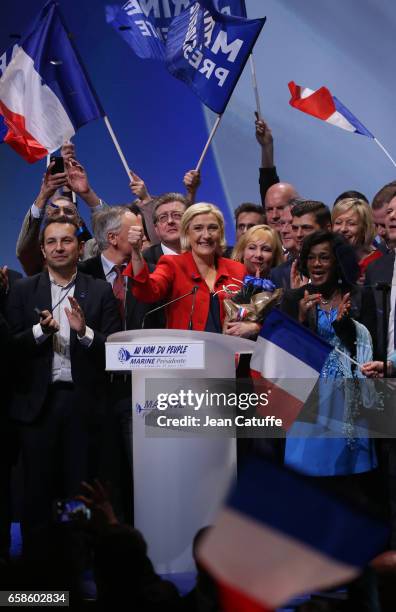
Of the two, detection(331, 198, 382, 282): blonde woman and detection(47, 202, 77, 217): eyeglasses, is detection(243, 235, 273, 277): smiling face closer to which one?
detection(331, 198, 382, 282): blonde woman

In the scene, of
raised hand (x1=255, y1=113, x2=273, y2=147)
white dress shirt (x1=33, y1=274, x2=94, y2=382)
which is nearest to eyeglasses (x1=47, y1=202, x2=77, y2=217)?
white dress shirt (x1=33, y1=274, x2=94, y2=382)

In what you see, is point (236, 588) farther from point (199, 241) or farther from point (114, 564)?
point (199, 241)

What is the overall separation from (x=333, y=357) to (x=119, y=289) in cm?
149

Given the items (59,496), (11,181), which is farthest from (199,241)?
(11,181)

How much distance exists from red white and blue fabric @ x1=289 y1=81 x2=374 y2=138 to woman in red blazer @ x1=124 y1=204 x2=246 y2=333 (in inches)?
71.3

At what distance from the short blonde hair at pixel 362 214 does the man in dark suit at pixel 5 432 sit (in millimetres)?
1791

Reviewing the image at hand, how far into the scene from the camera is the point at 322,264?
4172mm

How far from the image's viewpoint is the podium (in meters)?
3.70

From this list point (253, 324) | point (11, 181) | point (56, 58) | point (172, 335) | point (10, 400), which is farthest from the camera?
point (11, 181)

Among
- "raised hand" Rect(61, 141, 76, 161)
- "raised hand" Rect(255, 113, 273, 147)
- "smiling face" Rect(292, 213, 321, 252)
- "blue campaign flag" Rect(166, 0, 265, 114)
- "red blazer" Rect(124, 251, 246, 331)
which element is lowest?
"red blazer" Rect(124, 251, 246, 331)

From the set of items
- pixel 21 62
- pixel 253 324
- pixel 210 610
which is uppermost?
pixel 21 62

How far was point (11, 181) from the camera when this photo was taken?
23.3ft

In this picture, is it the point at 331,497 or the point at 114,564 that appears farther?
the point at 114,564

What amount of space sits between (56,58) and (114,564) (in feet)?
15.6
